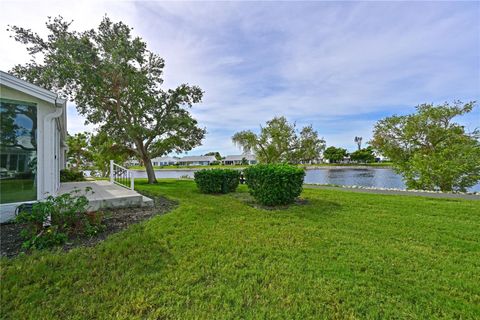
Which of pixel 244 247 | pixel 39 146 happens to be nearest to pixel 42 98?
pixel 39 146

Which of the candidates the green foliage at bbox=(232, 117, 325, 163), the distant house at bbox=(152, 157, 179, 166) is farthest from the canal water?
the distant house at bbox=(152, 157, 179, 166)

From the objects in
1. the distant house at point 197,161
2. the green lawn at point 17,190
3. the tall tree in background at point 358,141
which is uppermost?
the tall tree in background at point 358,141

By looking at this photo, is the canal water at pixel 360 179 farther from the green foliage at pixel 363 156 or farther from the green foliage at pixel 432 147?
the green foliage at pixel 363 156

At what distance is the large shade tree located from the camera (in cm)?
1120

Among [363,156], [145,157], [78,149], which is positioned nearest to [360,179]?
[145,157]

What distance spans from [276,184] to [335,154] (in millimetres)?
58303

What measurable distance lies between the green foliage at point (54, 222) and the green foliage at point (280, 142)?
18414mm

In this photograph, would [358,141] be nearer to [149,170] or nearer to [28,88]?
[149,170]

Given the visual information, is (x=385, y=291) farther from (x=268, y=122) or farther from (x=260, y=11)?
(x=268, y=122)

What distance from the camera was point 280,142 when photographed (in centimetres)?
2119

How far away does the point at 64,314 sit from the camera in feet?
6.43

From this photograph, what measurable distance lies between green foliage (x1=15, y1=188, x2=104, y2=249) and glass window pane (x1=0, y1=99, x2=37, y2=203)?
2.12ft

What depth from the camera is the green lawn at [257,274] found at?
6.67 feet

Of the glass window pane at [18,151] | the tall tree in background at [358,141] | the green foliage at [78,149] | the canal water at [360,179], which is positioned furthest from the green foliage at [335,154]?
the glass window pane at [18,151]
